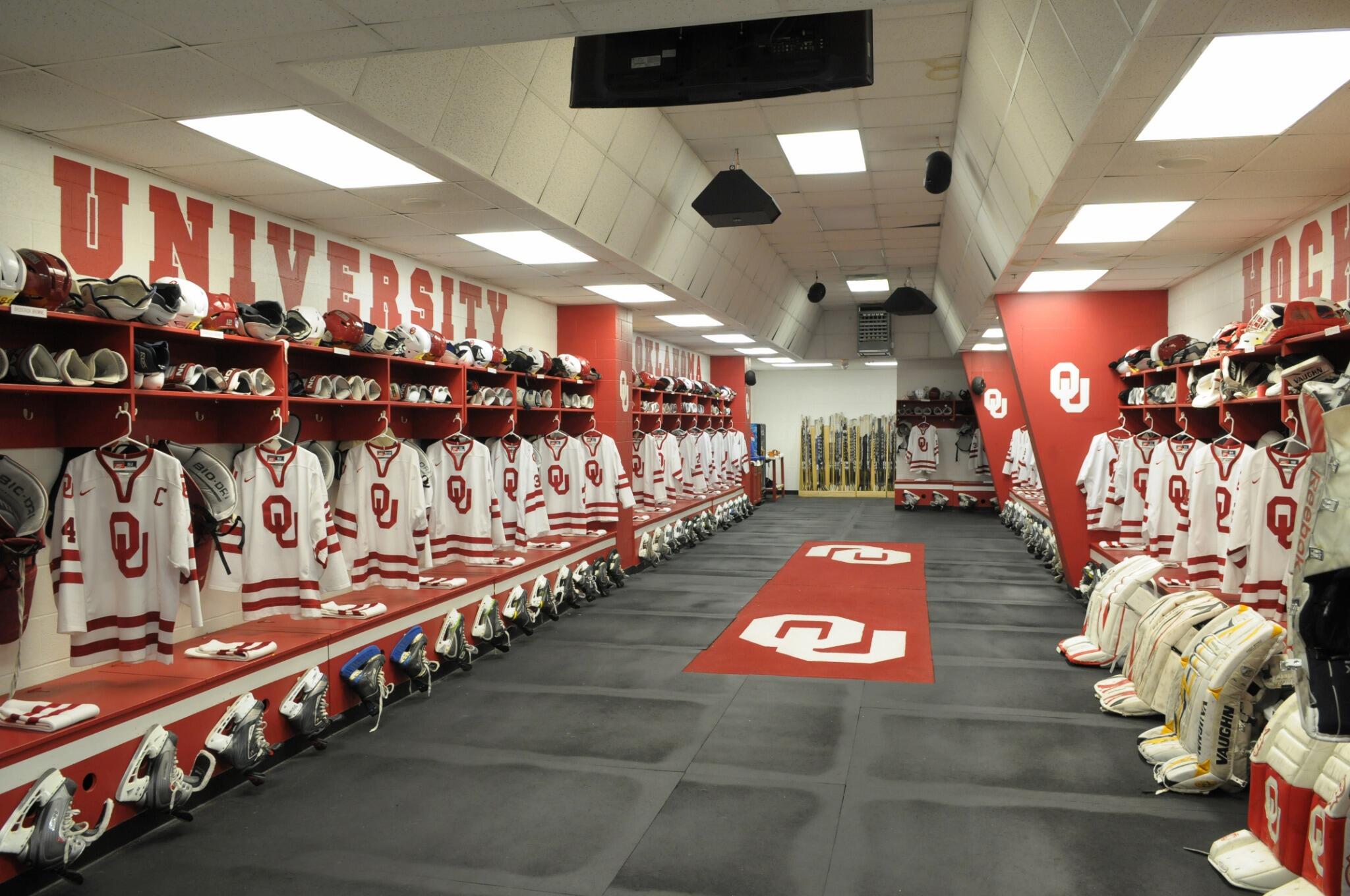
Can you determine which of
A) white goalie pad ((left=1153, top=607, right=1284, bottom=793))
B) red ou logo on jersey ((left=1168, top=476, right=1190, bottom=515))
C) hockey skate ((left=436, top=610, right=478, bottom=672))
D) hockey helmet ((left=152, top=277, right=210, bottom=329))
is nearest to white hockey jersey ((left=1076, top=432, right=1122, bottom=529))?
red ou logo on jersey ((left=1168, top=476, right=1190, bottom=515))

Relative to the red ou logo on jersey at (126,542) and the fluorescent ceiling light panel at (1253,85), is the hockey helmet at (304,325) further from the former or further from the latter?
the fluorescent ceiling light panel at (1253,85)

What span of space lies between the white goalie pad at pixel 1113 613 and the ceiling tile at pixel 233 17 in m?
5.06

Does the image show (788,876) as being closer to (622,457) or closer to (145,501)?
(145,501)

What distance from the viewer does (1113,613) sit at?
556cm

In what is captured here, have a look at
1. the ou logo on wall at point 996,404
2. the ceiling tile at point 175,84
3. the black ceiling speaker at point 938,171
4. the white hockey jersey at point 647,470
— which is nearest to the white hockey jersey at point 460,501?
the ceiling tile at point 175,84

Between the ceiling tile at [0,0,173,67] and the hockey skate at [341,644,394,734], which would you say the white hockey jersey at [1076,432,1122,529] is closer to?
the hockey skate at [341,644,394,734]

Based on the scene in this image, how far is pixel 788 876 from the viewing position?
3.05 meters

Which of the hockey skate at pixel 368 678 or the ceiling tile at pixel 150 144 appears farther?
the hockey skate at pixel 368 678

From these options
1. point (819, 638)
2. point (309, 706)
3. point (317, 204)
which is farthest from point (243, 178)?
point (819, 638)

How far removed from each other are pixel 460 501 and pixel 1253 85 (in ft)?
16.9

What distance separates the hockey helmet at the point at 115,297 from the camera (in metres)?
3.47

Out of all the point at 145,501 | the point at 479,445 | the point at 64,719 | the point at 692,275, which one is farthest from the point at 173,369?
the point at 692,275

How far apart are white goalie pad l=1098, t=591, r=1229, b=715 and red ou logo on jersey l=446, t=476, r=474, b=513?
4.25 meters

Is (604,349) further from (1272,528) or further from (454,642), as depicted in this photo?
(1272,528)
